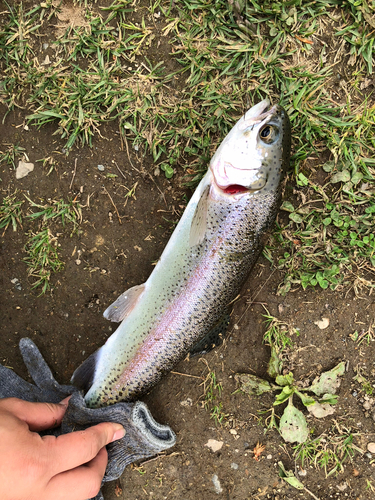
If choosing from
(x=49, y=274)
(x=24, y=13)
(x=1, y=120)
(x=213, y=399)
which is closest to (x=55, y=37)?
(x=24, y=13)

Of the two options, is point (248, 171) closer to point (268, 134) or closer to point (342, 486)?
point (268, 134)

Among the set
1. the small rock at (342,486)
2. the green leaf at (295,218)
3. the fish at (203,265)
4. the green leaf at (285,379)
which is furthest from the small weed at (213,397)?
the green leaf at (295,218)

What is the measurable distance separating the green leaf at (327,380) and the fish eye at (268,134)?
199 centimetres

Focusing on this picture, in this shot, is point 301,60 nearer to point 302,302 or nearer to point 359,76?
point 359,76

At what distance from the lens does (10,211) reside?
10.0 ft

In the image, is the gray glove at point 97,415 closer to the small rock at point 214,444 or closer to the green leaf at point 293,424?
the small rock at point 214,444

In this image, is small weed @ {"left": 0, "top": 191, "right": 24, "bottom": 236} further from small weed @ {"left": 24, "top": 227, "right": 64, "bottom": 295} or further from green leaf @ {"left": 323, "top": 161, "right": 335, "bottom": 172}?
green leaf @ {"left": 323, "top": 161, "right": 335, "bottom": 172}

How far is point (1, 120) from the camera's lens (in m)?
3.00

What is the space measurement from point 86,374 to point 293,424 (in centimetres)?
180

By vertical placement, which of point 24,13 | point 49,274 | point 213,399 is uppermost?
point 24,13

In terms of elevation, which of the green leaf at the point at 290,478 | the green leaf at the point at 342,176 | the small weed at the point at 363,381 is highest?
the green leaf at the point at 342,176

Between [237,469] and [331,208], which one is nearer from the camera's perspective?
[331,208]

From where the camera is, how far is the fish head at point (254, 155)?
96.5 inches

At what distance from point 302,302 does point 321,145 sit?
52.2 inches
